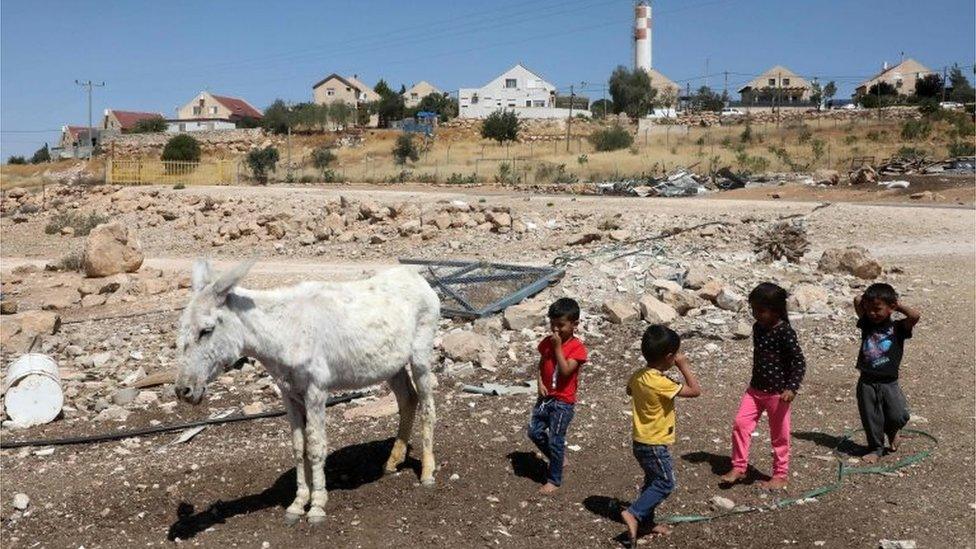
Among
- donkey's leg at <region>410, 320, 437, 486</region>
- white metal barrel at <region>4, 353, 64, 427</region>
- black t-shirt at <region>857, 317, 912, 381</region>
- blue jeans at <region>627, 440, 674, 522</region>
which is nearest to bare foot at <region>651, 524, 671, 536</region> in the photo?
blue jeans at <region>627, 440, 674, 522</region>

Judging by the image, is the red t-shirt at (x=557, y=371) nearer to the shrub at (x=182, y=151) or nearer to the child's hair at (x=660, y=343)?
the child's hair at (x=660, y=343)

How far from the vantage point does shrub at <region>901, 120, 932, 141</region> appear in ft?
177

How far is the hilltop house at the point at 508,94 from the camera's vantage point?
87.8 m

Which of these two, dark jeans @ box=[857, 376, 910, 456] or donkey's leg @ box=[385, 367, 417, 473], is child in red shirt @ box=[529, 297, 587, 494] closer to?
donkey's leg @ box=[385, 367, 417, 473]

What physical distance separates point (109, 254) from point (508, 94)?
234ft

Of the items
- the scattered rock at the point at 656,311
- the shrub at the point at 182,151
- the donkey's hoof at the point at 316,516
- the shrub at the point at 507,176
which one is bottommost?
the donkey's hoof at the point at 316,516

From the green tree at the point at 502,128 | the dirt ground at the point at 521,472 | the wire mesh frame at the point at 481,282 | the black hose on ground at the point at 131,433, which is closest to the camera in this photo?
the dirt ground at the point at 521,472

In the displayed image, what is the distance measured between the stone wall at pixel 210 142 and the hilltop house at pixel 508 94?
67.5 ft

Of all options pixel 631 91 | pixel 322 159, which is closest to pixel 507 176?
pixel 322 159

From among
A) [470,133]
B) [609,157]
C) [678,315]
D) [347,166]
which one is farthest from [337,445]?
[470,133]

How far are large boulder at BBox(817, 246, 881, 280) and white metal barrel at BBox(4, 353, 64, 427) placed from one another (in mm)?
11657

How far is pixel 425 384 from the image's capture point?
637 cm

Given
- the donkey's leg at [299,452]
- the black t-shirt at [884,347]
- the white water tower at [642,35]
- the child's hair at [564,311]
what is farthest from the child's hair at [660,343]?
the white water tower at [642,35]

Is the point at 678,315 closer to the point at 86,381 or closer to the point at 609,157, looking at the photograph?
the point at 86,381
